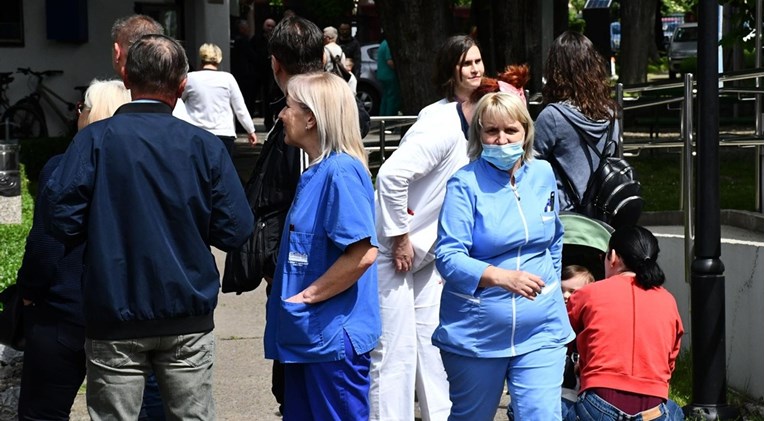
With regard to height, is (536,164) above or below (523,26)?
below

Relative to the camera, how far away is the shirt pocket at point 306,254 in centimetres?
450

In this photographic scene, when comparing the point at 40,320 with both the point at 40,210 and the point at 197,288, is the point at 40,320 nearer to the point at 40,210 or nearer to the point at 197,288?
the point at 40,210

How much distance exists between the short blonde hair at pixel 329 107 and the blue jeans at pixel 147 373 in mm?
798

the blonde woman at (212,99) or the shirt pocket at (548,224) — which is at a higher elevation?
the blonde woman at (212,99)

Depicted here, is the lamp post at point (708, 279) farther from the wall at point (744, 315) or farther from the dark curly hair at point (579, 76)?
the dark curly hair at point (579, 76)

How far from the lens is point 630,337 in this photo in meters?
5.03

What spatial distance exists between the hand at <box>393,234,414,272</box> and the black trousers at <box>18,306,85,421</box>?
1.34 m

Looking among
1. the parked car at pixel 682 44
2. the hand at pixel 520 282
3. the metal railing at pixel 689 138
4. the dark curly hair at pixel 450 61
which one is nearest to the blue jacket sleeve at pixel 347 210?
the hand at pixel 520 282

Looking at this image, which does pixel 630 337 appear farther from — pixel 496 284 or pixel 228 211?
pixel 228 211

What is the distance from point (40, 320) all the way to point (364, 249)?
1.38 meters

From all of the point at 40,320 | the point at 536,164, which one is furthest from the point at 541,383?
the point at 40,320

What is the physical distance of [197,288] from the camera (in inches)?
170

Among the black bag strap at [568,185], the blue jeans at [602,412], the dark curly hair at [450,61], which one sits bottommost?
the blue jeans at [602,412]

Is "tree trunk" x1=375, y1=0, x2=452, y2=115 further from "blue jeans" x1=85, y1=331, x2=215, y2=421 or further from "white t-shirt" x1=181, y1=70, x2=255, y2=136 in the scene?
"blue jeans" x1=85, y1=331, x2=215, y2=421
